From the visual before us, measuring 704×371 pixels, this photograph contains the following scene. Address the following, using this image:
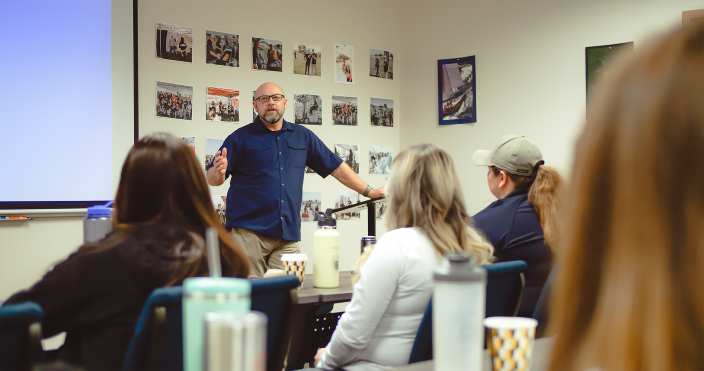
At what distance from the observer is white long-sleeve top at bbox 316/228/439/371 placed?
148 centimetres

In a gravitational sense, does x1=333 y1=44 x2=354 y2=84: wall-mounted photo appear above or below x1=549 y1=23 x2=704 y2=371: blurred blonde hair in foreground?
above

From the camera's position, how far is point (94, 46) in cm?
334

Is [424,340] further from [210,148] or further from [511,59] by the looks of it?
[511,59]

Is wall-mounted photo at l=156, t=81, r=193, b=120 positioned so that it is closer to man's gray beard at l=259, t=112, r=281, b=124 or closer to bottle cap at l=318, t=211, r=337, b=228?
man's gray beard at l=259, t=112, r=281, b=124

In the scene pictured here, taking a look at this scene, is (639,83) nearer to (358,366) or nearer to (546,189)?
(358,366)

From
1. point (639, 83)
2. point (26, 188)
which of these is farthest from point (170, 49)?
point (639, 83)

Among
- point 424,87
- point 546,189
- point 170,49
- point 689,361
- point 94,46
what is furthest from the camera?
point 424,87

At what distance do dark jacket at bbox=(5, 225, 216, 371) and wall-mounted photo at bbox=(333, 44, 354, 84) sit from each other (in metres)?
3.33

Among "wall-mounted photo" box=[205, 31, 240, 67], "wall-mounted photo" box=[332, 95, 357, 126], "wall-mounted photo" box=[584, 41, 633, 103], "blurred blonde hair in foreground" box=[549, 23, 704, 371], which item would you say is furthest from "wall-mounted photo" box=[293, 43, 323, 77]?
"blurred blonde hair in foreground" box=[549, 23, 704, 371]

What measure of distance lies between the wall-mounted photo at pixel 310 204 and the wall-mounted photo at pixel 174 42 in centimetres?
131

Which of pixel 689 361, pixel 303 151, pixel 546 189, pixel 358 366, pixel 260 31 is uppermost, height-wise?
pixel 260 31

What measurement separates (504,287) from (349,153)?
120 inches

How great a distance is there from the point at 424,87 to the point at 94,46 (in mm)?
2513

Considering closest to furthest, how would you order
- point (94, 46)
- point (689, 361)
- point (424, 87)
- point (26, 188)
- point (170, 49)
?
point (689, 361) < point (26, 188) < point (94, 46) < point (170, 49) < point (424, 87)
